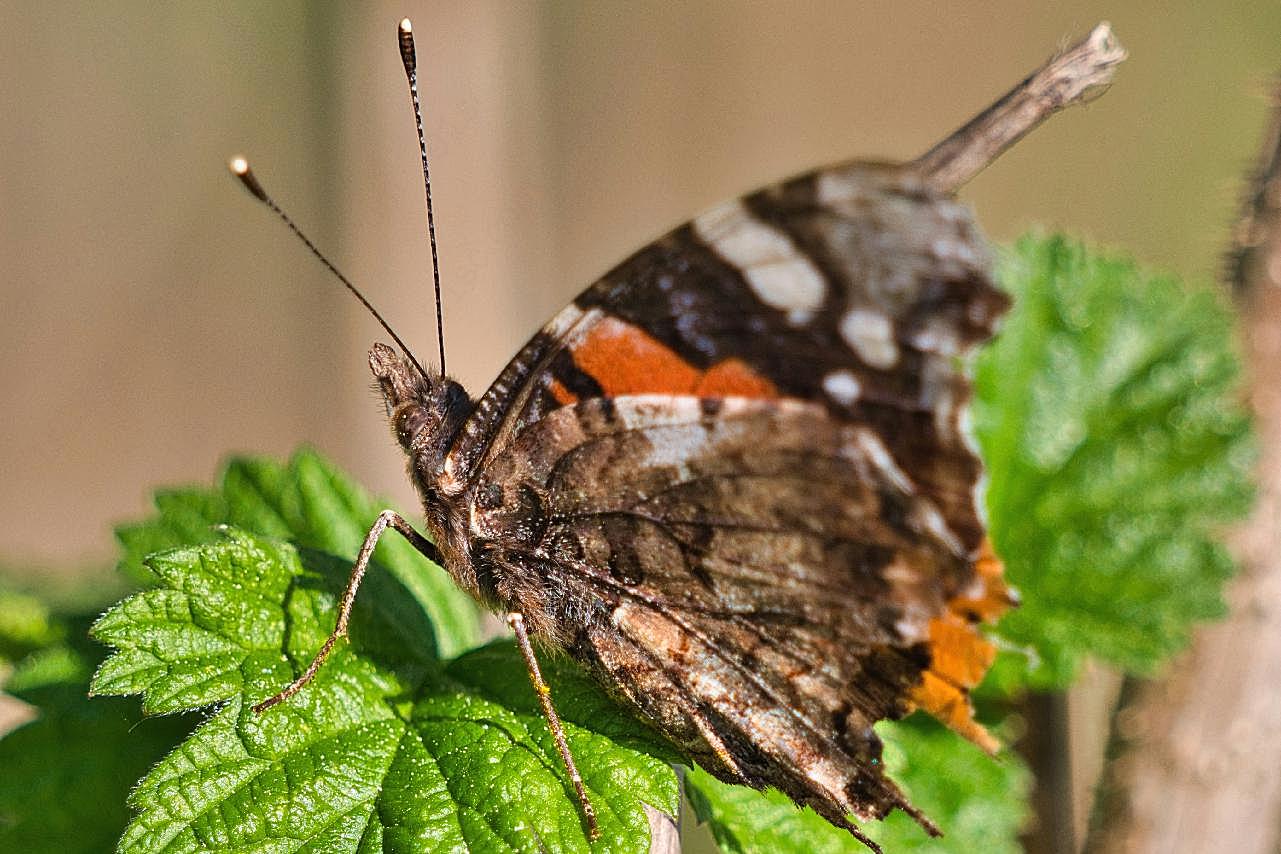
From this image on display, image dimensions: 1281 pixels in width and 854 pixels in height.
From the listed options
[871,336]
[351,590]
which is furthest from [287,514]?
[871,336]

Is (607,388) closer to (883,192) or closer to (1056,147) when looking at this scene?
(883,192)

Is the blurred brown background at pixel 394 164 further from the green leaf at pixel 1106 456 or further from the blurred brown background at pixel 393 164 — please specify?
the green leaf at pixel 1106 456

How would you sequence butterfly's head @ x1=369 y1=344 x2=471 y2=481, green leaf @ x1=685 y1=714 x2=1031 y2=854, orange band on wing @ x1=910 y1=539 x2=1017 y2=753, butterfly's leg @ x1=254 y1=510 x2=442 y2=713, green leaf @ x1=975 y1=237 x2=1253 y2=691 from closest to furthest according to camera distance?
butterfly's leg @ x1=254 y1=510 x2=442 y2=713 < green leaf @ x1=685 y1=714 x2=1031 y2=854 < orange band on wing @ x1=910 y1=539 x2=1017 y2=753 < butterfly's head @ x1=369 y1=344 x2=471 y2=481 < green leaf @ x1=975 y1=237 x2=1253 y2=691

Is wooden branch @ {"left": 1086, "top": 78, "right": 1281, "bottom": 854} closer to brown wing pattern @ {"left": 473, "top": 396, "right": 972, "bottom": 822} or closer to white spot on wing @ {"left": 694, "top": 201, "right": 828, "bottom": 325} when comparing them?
brown wing pattern @ {"left": 473, "top": 396, "right": 972, "bottom": 822}

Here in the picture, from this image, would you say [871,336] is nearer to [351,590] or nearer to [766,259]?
[766,259]

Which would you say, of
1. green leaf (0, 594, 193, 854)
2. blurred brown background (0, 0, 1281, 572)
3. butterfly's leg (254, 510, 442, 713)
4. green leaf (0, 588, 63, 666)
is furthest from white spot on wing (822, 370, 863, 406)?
blurred brown background (0, 0, 1281, 572)

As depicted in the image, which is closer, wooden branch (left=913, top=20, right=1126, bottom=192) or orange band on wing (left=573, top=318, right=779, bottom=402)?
wooden branch (left=913, top=20, right=1126, bottom=192)
